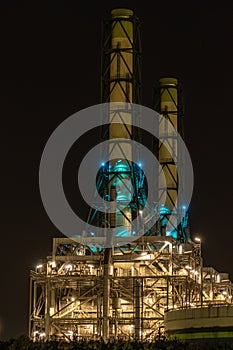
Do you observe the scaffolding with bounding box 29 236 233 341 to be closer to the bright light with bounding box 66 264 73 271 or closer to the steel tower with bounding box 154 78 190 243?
the bright light with bounding box 66 264 73 271

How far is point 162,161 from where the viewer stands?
9612cm

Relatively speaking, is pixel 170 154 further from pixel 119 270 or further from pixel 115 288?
pixel 115 288

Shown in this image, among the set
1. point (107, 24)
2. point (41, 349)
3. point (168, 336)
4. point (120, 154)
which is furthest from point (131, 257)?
point (41, 349)

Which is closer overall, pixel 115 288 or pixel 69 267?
pixel 115 288

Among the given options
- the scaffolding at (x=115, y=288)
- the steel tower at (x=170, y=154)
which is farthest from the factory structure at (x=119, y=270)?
the steel tower at (x=170, y=154)

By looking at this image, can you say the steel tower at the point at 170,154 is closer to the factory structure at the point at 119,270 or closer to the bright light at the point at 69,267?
the factory structure at the point at 119,270

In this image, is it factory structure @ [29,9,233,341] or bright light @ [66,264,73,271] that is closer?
factory structure @ [29,9,233,341]

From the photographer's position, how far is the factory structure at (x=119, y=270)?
71250mm

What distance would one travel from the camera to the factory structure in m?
71.2

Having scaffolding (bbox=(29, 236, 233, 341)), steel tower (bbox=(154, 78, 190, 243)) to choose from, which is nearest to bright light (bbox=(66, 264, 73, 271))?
scaffolding (bbox=(29, 236, 233, 341))

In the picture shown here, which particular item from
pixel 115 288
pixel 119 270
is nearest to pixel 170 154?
pixel 119 270

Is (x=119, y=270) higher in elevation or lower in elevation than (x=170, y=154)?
lower

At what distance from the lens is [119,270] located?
73.2 metres

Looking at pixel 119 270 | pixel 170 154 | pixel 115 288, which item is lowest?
pixel 115 288
